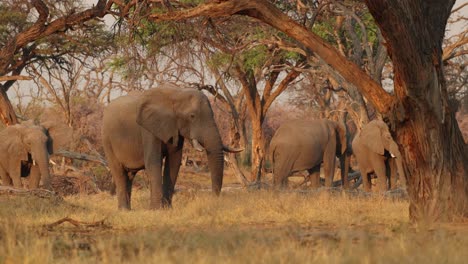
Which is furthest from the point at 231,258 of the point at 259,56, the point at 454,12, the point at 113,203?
the point at 259,56

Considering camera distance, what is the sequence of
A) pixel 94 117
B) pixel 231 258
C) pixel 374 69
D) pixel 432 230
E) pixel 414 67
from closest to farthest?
pixel 231 258
pixel 432 230
pixel 414 67
pixel 374 69
pixel 94 117

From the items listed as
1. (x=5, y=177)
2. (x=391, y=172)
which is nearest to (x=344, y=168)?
(x=391, y=172)

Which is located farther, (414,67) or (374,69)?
(374,69)

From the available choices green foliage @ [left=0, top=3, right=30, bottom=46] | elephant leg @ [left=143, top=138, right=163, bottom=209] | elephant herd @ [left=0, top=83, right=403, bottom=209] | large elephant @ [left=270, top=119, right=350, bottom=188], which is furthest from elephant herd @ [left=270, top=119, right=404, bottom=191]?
green foliage @ [left=0, top=3, right=30, bottom=46]

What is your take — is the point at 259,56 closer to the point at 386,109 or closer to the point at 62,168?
the point at 62,168

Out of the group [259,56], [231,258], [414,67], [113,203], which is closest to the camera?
[231,258]

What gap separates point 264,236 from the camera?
8.24 metres

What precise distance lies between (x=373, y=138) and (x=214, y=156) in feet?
22.3

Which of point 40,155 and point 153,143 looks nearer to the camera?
point 153,143

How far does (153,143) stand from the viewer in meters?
14.2

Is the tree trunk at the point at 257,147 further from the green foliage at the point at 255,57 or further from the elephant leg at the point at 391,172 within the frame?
the elephant leg at the point at 391,172

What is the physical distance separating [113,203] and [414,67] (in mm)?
7983

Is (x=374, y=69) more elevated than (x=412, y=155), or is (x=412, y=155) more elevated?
(x=374, y=69)

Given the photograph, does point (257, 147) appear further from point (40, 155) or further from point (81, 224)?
point (81, 224)
